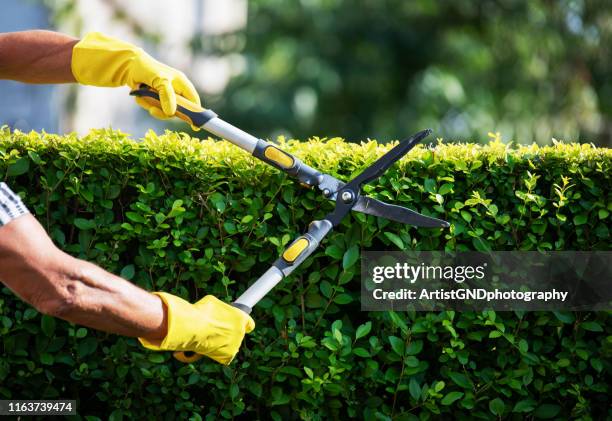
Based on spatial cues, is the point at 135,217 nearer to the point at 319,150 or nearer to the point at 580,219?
the point at 319,150

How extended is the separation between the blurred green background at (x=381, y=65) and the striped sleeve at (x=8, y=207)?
8.39 m

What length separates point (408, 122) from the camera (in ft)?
35.7

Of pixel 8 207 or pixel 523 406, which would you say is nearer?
pixel 8 207

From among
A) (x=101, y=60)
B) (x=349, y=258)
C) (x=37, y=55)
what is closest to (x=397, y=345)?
(x=349, y=258)

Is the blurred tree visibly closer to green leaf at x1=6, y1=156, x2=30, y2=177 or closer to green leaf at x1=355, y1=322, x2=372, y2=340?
green leaf at x1=355, y1=322, x2=372, y2=340

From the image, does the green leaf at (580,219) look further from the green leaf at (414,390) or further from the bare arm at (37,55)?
the bare arm at (37,55)

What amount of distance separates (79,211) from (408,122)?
316 inches

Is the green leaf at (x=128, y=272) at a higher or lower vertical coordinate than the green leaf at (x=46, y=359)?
higher

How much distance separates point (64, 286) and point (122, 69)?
3.60 feet

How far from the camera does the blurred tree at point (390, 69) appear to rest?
10172mm

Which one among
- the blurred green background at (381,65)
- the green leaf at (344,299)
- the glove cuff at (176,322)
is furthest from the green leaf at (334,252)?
the blurred green background at (381,65)

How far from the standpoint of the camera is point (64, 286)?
220 centimetres

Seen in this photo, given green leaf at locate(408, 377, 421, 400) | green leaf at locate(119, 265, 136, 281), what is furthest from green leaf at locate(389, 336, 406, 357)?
green leaf at locate(119, 265, 136, 281)

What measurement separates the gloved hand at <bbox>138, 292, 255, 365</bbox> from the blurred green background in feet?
25.9
